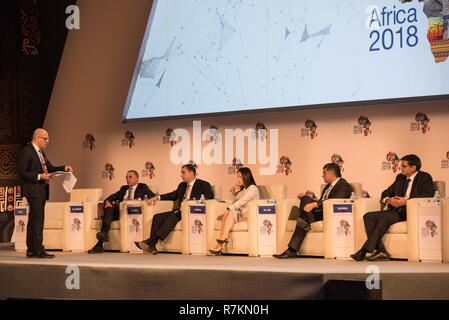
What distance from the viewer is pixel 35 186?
7.53 meters

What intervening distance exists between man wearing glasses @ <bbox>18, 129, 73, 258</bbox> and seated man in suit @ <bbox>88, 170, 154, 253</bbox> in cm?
114

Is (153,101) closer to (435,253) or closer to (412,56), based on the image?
(412,56)

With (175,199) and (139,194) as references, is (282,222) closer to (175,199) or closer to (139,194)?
(175,199)

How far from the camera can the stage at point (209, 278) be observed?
564 centimetres

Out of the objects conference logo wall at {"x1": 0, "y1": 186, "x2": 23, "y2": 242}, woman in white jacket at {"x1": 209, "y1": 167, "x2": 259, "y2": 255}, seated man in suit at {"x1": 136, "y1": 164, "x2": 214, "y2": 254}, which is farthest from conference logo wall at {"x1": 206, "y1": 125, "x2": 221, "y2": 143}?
conference logo wall at {"x1": 0, "y1": 186, "x2": 23, "y2": 242}

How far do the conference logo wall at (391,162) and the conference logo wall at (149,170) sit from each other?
315 cm

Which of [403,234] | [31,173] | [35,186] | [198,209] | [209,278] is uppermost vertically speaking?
[31,173]

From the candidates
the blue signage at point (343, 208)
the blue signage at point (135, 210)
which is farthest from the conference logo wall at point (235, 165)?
Result: the blue signage at point (343, 208)

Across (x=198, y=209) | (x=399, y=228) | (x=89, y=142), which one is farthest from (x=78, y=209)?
(x=399, y=228)

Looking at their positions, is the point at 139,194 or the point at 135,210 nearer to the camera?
the point at 135,210

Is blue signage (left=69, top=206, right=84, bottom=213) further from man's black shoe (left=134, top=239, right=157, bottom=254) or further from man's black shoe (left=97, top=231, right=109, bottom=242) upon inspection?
man's black shoe (left=134, top=239, right=157, bottom=254)

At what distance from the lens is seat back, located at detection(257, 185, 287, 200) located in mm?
8297

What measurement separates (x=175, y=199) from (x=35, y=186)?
6.22ft

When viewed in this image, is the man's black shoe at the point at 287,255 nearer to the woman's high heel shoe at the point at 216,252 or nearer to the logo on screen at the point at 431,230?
the woman's high heel shoe at the point at 216,252
